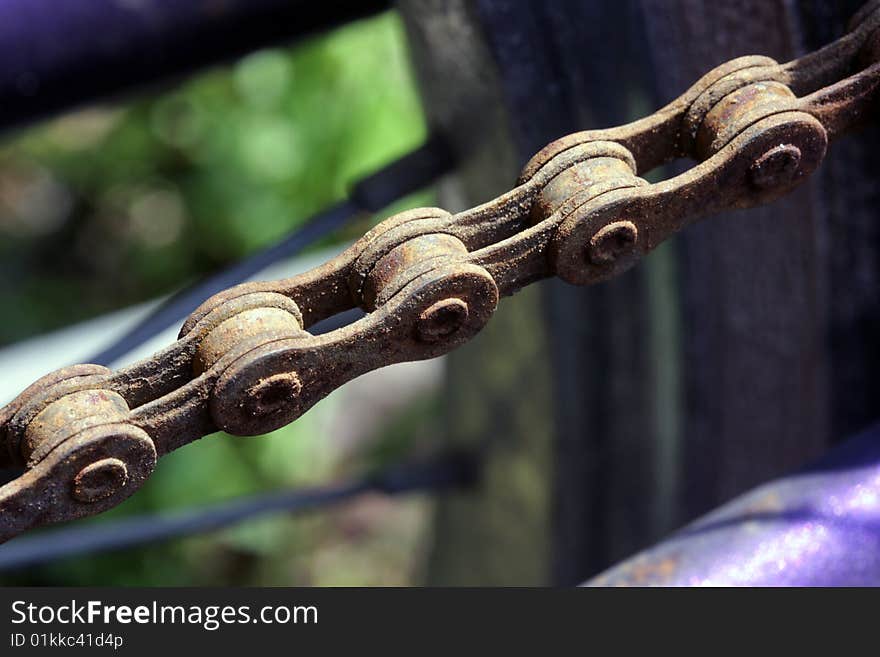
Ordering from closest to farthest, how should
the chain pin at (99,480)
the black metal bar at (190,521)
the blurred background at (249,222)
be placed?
the chain pin at (99,480) → the black metal bar at (190,521) → the blurred background at (249,222)

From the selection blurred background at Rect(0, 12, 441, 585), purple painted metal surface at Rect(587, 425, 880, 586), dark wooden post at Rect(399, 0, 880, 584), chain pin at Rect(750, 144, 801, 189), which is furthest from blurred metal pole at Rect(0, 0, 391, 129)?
blurred background at Rect(0, 12, 441, 585)

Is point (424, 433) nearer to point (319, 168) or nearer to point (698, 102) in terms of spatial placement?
point (319, 168)

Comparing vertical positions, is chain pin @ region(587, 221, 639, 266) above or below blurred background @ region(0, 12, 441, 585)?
below

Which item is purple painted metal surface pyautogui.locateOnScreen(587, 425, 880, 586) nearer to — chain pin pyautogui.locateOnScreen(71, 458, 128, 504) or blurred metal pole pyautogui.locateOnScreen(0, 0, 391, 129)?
chain pin pyautogui.locateOnScreen(71, 458, 128, 504)

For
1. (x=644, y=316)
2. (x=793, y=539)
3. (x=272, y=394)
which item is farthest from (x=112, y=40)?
(x=793, y=539)

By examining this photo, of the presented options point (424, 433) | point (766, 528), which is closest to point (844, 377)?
point (766, 528)

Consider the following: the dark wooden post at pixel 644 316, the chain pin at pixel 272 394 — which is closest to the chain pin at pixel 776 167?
the dark wooden post at pixel 644 316

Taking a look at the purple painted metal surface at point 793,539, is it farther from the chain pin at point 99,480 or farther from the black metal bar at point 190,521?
the black metal bar at point 190,521
